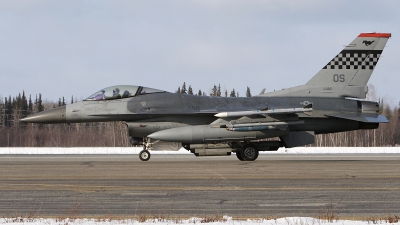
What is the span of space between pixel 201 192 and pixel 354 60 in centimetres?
1315

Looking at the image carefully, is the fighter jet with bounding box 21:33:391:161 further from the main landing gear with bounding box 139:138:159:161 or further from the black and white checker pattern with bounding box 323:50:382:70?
the black and white checker pattern with bounding box 323:50:382:70

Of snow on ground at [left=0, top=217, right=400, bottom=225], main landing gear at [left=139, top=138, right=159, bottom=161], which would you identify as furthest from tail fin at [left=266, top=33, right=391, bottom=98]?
snow on ground at [left=0, top=217, right=400, bottom=225]

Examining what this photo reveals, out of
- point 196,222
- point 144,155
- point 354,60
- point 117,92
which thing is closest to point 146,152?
point 144,155

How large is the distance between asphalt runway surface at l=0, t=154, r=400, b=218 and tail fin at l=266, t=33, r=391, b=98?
6396mm

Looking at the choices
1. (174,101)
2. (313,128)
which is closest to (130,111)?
(174,101)

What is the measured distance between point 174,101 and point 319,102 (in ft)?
18.7

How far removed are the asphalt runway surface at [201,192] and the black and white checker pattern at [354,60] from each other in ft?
22.8

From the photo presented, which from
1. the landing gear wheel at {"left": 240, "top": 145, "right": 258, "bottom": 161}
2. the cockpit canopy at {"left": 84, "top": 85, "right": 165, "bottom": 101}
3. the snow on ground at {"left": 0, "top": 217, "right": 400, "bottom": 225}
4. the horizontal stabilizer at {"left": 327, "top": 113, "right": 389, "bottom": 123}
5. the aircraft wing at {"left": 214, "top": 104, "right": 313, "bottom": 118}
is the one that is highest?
the cockpit canopy at {"left": 84, "top": 85, "right": 165, "bottom": 101}

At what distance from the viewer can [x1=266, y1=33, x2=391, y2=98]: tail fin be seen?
853 inches

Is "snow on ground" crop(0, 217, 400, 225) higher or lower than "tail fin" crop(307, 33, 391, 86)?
lower

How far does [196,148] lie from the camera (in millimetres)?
19938

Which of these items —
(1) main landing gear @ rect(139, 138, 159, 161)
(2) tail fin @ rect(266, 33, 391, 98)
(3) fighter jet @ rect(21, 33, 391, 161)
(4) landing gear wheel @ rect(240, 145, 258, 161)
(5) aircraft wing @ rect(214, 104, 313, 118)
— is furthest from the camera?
(2) tail fin @ rect(266, 33, 391, 98)

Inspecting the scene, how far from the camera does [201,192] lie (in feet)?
35.4

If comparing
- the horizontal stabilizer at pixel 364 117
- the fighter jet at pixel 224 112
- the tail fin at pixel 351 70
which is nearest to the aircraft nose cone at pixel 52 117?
the fighter jet at pixel 224 112
